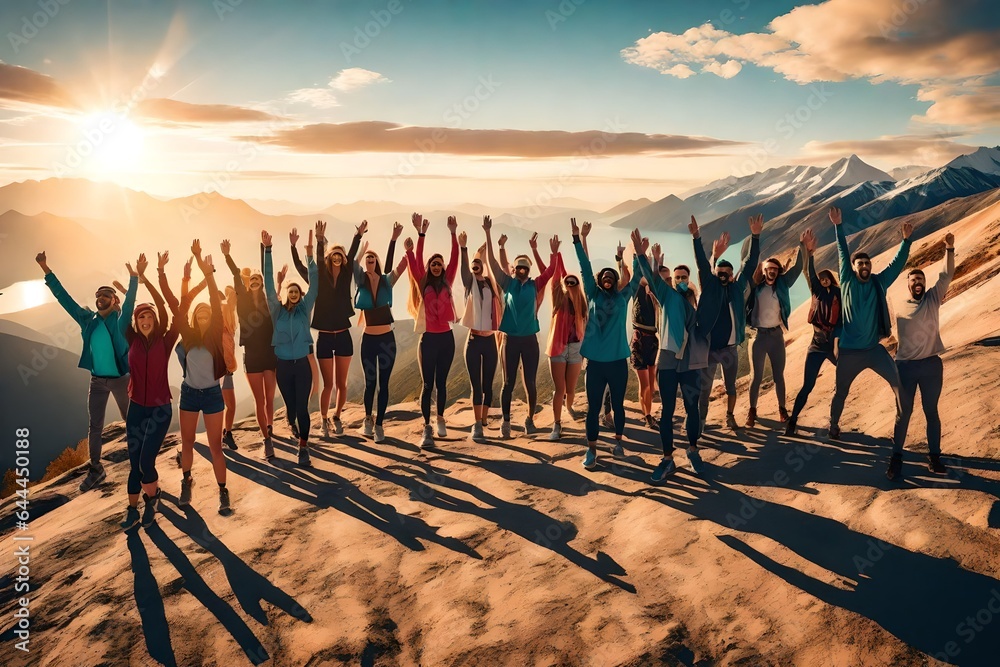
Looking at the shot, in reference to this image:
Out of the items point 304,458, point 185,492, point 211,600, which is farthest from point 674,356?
point 185,492

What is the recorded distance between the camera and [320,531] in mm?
6184

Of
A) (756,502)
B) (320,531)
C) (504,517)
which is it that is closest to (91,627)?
(320,531)

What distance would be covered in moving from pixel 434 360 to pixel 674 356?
11.7ft

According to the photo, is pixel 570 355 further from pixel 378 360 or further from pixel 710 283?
pixel 378 360

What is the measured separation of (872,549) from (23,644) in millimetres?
7138

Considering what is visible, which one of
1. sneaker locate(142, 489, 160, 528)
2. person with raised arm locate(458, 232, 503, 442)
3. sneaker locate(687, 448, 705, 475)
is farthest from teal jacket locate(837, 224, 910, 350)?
sneaker locate(142, 489, 160, 528)

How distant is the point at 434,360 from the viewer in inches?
341

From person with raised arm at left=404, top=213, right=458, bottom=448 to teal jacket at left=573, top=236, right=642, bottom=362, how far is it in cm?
218

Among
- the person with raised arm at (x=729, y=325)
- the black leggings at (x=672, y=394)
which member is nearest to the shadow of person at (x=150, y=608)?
the black leggings at (x=672, y=394)

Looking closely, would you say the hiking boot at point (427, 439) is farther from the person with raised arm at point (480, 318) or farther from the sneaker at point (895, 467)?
the sneaker at point (895, 467)

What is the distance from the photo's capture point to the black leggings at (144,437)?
6.33 meters

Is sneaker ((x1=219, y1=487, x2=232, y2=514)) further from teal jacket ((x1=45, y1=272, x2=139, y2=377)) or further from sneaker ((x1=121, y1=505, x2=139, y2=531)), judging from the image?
teal jacket ((x1=45, y1=272, x2=139, y2=377))

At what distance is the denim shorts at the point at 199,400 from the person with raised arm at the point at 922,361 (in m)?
7.54

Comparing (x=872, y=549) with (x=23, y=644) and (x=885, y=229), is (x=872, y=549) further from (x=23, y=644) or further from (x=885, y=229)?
(x=885, y=229)
